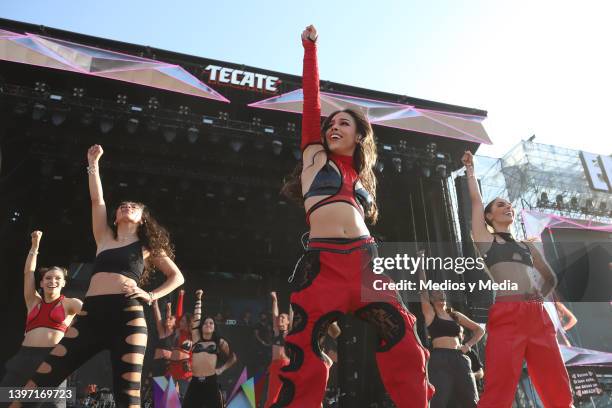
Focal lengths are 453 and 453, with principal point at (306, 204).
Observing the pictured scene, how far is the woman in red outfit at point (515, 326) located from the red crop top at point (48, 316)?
3.73m

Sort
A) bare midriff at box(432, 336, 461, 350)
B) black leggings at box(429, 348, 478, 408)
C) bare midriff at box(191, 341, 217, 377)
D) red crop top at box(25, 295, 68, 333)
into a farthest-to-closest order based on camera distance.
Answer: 1. bare midriff at box(191, 341, 217, 377)
2. bare midriff at box(432, 336, 461, 350)
3. black leggings at box(429, 348, 478, 408)
4. red crop top at box(25, 295, 68, 333)

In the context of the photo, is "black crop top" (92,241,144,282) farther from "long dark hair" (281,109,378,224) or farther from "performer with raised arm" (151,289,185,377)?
"performer with raised arm" (151,289,185,377)

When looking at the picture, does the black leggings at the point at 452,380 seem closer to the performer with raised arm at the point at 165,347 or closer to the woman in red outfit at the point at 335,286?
the woman in red outfit at the point at 335,286

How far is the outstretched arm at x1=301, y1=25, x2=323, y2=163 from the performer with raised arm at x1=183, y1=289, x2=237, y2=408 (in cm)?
437

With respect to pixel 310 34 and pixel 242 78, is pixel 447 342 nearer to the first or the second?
pixel 310 34

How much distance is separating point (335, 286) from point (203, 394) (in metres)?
4.55

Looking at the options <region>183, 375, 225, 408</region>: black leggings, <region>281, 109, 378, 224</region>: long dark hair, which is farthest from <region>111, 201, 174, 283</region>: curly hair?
<region>183, 375, 225, 408</region>: black leggings

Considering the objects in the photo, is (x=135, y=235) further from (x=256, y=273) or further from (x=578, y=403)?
(x=256, y=273)

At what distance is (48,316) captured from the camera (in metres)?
4.27

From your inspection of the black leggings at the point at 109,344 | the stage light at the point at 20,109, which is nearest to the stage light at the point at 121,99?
the stage light at the point at 20,109

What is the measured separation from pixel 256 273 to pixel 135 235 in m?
10.7

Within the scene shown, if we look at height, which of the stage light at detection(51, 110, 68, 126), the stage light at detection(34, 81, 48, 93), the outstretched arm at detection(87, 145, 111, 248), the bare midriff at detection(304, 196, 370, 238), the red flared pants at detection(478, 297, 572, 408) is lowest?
the red flared pants at detection(478, 297, 572, 408)

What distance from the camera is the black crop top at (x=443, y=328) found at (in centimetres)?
535

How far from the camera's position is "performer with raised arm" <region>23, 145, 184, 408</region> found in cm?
253
